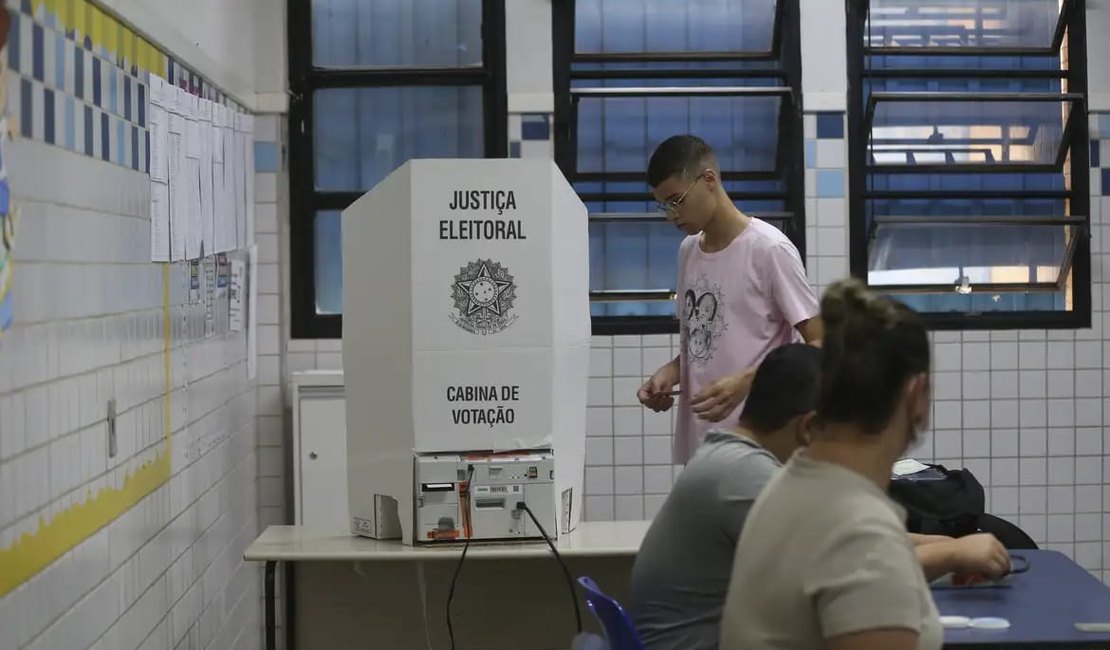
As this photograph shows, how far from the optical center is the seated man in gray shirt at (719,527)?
7.47ft

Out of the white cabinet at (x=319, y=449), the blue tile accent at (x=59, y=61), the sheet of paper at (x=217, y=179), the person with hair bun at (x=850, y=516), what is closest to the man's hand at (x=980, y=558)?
the person with hair bun at (x=850, y=516)

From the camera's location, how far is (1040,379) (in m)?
5.37

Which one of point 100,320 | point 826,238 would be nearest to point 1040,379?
point 826,238

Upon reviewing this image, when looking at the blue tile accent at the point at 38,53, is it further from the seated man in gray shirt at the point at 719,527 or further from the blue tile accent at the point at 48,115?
the seated man in gray shirt at the point at 719,527

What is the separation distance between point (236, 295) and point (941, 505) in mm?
2466

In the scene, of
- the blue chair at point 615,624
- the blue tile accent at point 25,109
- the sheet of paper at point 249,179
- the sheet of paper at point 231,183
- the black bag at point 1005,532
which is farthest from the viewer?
the sheet of paper at point 249,179

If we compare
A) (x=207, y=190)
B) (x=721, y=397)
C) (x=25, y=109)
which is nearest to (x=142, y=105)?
(x=207, y=190)

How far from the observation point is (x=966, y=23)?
5.43 meters

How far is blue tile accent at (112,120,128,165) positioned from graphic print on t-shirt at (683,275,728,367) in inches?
56.2

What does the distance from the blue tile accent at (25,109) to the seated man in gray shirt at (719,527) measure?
135 cm

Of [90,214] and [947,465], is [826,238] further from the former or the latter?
[90,214]

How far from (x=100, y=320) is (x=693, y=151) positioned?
1.49 m

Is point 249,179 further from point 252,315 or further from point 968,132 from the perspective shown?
point 968,132

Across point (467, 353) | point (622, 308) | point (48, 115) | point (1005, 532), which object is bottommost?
point (1005, 532)
